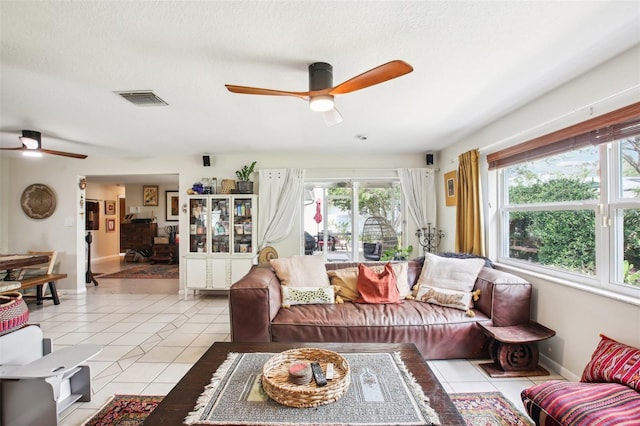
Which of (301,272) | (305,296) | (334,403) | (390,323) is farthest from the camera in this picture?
(301,272)

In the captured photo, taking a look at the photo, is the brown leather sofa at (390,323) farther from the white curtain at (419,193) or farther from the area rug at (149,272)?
the area rug at (149,272)

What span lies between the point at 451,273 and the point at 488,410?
1180mm

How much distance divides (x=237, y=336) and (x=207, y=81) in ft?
6.52

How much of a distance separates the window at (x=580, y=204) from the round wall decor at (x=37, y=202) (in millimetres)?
6477

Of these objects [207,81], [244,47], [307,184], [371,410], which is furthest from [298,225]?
[371,410]

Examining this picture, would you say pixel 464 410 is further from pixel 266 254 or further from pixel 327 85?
pixel 266 254

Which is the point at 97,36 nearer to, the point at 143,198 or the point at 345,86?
the point at 345,86

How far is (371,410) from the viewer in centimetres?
114

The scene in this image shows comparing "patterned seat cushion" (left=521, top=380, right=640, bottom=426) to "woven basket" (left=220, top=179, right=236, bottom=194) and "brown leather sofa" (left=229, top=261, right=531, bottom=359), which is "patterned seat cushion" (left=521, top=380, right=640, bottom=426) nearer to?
"brown leather sofa" (left=229, top=261, right=531, bottom=359)

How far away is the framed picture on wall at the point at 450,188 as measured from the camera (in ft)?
13.0

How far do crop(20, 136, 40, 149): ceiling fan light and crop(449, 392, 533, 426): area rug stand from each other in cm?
470

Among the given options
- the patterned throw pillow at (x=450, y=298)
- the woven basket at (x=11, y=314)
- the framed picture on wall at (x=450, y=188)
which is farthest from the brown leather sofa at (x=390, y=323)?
the framed picture on wall at (x=450, y=188)

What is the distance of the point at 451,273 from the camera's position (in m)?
2.81

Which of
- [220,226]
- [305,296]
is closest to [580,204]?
[305,296]
